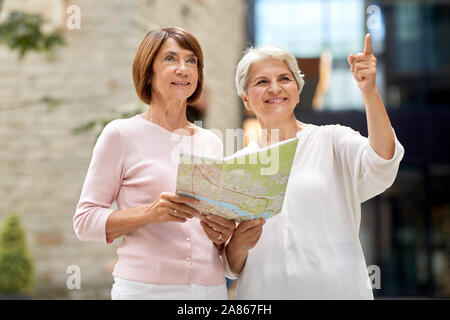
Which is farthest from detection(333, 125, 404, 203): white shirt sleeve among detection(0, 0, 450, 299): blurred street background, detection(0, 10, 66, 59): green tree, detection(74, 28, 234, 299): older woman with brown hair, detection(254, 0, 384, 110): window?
detection(254, 0, 384, 110): window

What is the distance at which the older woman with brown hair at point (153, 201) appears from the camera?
1.55 m

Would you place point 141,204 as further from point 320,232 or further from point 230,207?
point 320,232

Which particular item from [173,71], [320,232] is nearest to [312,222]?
[320,232]

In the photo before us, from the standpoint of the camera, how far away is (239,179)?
4.49ft

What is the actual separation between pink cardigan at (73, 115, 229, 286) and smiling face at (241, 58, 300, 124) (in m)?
0.34

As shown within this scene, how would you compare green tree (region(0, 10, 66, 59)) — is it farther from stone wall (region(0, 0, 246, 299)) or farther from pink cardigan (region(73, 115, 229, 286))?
pink cardigan (region(73, 115, 229, 286))

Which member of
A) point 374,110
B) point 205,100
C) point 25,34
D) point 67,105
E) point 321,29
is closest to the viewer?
point 374,110

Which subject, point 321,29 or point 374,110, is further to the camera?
point 321,29

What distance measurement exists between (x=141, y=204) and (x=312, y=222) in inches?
20.4

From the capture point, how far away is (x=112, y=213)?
1545 millimetres

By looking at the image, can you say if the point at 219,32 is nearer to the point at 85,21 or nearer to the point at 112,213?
the point at 85,21

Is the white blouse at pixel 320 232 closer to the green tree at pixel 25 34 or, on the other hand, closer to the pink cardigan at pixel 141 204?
the pink cardigan at pixel 141 204

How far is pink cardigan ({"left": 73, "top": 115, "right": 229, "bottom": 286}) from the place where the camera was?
1564 mm

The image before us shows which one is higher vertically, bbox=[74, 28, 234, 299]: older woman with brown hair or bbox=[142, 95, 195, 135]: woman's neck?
bbox=[142, 95, 195, 135]: woman's neck
